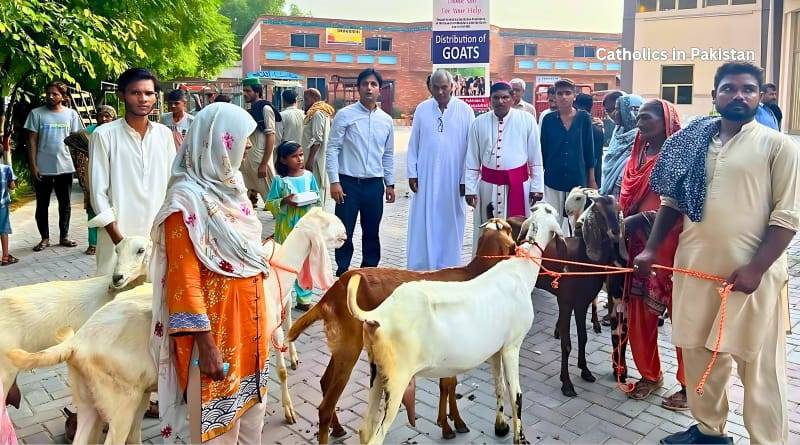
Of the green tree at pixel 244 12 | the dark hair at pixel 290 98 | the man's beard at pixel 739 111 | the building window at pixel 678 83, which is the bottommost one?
the man's beard at pixel 739 111

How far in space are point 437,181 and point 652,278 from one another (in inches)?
115

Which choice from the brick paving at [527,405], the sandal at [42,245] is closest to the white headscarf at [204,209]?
the brick paving at [527,405]

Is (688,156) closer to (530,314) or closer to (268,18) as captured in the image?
(530,314)

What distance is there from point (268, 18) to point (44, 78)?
34097mm

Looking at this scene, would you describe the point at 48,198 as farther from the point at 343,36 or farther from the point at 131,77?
the point at 343,36

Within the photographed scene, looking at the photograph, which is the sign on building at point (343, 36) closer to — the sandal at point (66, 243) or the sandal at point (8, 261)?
the sandal at point (66, 243)

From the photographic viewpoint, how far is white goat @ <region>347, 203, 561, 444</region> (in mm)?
3121

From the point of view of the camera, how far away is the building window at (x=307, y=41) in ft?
149

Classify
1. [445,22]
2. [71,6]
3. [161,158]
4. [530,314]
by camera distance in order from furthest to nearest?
[71,6] → [445,22] → [161,158] → [530,314]

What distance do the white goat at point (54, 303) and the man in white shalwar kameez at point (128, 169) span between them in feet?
0.97

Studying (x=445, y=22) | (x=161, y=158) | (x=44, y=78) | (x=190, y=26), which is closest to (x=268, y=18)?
(x=190, y=26)

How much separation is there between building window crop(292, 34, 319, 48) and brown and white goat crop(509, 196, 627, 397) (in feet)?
143

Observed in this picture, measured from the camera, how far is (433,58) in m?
8.76

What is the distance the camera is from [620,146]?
229 inches
